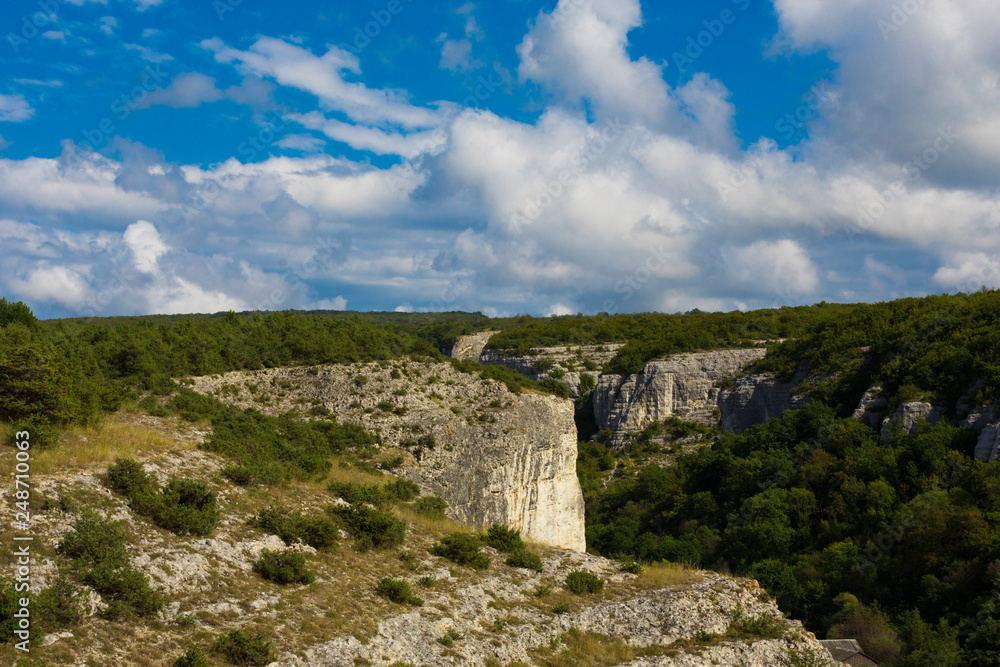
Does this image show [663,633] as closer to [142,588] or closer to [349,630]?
[349,630]

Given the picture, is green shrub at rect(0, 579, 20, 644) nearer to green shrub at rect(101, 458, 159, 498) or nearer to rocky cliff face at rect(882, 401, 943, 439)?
green shrub at rect(101, 458, 159, 498)

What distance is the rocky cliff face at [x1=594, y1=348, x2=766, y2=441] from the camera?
2613 inches

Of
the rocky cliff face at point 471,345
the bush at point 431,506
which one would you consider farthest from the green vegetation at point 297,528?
the rocky cliff face at point 471,345

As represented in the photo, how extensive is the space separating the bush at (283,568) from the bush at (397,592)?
131 centimetres

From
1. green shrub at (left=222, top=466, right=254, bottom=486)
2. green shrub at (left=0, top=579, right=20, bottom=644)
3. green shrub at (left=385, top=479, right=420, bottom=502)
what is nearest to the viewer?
green shrub at (left=0, top=579, right=20, bottom=644)

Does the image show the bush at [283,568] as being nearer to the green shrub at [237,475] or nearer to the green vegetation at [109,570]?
the green vegetation at [109,570]

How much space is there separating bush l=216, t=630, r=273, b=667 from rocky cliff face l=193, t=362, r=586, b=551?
41.3 ft

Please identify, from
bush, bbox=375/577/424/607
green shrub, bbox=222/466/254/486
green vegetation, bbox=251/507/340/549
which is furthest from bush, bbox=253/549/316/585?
green shrub, bbox=222/466/254/486

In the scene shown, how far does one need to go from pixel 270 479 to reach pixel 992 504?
96.2ft

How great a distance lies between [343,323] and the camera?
3069 cm

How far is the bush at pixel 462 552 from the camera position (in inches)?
543

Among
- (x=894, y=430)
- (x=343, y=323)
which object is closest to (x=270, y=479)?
(x=343, y=323)

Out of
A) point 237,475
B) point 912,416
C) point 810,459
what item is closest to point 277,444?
point 237,475

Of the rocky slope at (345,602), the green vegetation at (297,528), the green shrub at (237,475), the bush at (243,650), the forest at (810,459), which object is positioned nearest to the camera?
the bush at (243,650)
